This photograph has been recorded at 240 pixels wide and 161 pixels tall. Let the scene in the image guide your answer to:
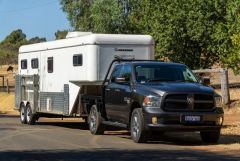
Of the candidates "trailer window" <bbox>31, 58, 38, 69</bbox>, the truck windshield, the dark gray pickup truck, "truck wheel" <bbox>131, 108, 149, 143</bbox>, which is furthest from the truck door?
"trailer window" <bbox>31, 58, 38, 69</bbox>

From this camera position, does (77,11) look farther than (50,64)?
Yes

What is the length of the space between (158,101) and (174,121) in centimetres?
59

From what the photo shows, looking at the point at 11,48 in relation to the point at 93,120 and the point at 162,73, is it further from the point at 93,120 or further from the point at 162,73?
the point at 162,73

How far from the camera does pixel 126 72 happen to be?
16969mm

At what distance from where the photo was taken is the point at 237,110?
83.0 feet

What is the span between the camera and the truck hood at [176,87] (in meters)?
15.1

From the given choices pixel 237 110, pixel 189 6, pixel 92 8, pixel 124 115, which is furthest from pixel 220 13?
pixel 124 115

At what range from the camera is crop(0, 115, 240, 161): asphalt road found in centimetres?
1293

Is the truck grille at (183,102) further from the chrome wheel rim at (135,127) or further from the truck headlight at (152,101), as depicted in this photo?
the chrome wheel rim at (135,127)

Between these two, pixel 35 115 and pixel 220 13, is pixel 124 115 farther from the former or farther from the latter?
pixel 220 13

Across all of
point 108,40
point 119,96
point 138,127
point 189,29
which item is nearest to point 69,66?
point 108,40

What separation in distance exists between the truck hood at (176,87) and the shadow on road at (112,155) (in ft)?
5.48

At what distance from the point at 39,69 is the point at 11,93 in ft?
69.2

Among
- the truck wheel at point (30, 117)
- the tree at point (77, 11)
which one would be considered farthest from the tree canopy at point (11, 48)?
the truck wheel at point (30, 117)
